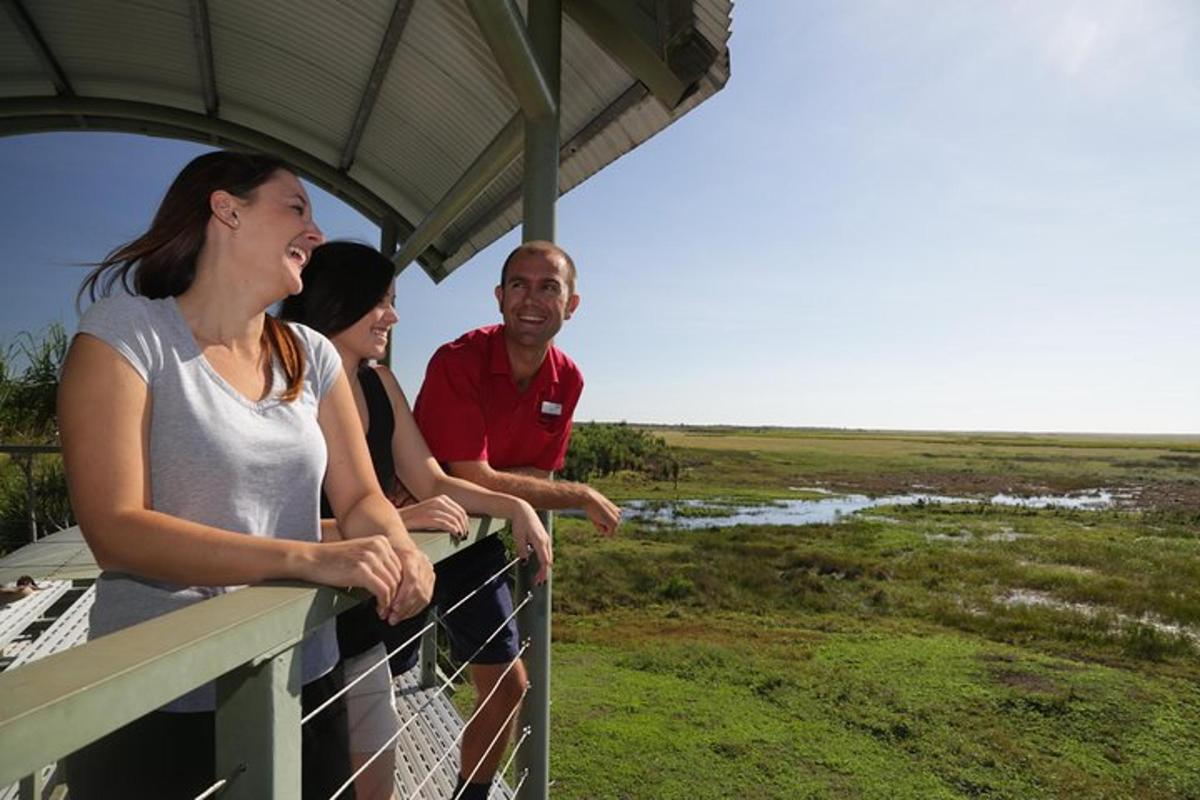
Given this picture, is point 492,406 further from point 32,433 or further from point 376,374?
point 32,433

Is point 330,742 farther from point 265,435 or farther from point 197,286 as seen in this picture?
point 197,286

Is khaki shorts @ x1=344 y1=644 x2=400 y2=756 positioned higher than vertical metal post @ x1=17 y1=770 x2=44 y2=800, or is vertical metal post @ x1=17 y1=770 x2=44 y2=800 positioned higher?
khaki shorts @ x1=344 y1=644 x2=400 y2=756

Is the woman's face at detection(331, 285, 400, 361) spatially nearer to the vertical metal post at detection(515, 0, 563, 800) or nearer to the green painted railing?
the vertical metal post at detection(515, 0, 563, 800)

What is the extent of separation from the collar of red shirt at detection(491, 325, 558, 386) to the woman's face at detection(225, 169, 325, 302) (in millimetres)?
1049

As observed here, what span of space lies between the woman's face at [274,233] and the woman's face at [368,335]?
552mm

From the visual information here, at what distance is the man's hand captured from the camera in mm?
2107

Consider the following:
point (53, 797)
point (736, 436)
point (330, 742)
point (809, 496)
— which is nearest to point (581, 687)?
point (53, 797)

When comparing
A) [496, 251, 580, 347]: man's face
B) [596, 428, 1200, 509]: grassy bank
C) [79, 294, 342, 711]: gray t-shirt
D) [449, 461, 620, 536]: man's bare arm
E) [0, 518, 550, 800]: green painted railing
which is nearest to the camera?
[0, 518, 550, 800]: green painted railing

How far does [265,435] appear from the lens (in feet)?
3.57

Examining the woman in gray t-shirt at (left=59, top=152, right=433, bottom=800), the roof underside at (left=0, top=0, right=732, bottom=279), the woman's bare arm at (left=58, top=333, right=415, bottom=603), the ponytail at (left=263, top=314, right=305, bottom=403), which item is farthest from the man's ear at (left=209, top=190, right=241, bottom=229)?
the roof underside at (left=0, top=0, right=732, bottom=279)

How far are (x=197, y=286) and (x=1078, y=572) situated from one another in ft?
195

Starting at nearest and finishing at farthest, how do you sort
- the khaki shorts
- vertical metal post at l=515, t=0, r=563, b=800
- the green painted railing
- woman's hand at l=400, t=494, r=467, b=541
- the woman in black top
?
the green painted railing < woman's hand at l=400, t=494, r=467, b=541 < the khaki shorts < the woman in black top < vertical metal post at l=515, t=0, r=563, b=800

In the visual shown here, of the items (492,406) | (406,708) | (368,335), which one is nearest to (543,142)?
(492,406)

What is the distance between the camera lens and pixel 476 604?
91.3 inches
